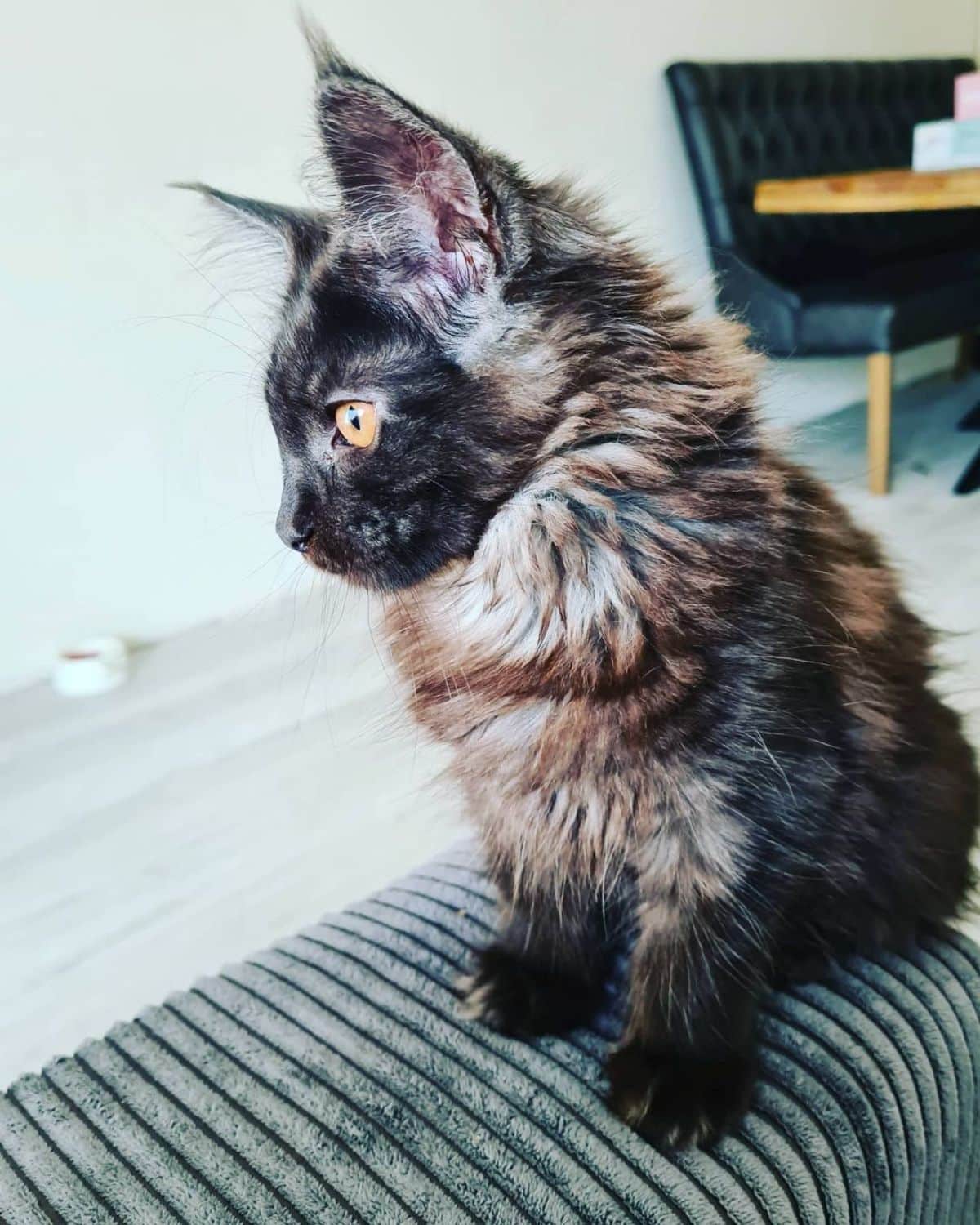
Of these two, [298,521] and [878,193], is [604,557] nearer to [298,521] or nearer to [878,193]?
[298,521]

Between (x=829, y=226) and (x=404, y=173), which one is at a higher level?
(x=404, y=173)

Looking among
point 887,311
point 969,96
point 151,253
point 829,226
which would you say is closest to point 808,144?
point 829,226

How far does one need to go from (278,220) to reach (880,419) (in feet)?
8.62

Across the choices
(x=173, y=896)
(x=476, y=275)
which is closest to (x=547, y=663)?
(x=476, y=275)

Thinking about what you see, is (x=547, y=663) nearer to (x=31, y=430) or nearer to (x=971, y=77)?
(x=31, y=430)

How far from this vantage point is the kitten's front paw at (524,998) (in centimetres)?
89

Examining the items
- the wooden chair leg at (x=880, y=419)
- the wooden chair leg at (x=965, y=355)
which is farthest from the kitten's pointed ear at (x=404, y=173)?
the wooden chair leg at (x=965, y=355)

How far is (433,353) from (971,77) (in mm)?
2890

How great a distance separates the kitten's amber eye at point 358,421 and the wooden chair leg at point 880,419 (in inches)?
99.9

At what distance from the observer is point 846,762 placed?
2.75 feet

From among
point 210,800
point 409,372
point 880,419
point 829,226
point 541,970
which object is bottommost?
point 210,800

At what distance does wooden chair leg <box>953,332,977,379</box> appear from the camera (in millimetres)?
4336

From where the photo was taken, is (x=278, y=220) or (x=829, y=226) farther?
(x=829, y=226)

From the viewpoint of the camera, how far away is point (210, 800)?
1.96 metres
